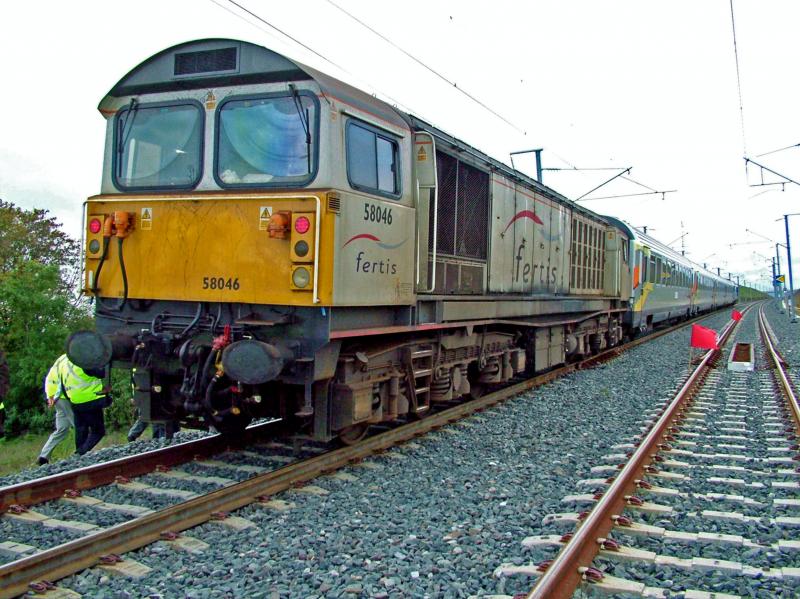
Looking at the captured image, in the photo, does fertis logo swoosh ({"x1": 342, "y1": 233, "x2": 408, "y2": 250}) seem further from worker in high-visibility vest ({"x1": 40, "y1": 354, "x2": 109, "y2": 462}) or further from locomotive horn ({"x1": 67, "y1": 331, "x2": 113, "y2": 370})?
worker in high-visibility vest ({"x1": 40, "y1": 354, "x2": 109, "y2": 462})

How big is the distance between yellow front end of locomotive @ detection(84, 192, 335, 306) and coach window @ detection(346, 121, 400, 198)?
68 centimetres

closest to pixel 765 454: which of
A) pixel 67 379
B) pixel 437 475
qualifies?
pixel 437 475

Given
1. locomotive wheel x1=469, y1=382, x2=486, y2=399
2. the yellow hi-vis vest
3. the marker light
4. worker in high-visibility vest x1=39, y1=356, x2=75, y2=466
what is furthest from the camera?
locomotive wheel x1=469, y1=382, x2=486, y2=399

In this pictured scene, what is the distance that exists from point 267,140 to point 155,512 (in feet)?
10.3

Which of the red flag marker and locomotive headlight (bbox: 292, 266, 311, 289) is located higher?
locomotive headlight (bbox: 292, 266, 311, 289)

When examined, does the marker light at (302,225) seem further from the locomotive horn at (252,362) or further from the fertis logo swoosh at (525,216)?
the fertis logo swoosh at (525,216)

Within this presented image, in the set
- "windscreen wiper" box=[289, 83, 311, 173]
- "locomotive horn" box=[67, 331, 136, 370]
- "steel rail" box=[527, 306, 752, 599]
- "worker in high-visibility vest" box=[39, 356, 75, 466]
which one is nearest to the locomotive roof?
"windscreen wiper" box=[289, 83, 311, 173]

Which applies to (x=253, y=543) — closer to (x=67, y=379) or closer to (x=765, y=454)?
(x=67, y=379)

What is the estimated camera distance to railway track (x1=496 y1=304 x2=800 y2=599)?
3.77 metres

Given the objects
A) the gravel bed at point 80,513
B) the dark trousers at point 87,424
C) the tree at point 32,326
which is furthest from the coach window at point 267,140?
the tree at point 32,326

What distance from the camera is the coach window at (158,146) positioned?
6.13 meters

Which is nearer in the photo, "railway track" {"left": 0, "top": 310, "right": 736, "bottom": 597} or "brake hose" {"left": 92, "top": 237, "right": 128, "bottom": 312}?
"railway track" {"left": 0, "top": 310, "right": 736, "bottom": 597}

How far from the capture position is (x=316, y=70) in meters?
5.86

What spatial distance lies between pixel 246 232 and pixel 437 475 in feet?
8.77
